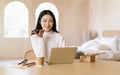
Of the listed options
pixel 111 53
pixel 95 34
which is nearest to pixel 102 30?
pixel 95 34

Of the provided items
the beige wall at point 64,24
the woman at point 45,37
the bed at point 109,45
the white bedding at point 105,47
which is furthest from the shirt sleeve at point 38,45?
the beige wall at point 64,24

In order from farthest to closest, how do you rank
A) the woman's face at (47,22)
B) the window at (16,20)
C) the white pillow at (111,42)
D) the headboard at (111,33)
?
the window at (16,20) < the headboard at (111,33) < the white pillow at (111,42) < the woman's face at (47,22)

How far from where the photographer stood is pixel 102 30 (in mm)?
7188

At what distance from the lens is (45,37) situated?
6.98 feet

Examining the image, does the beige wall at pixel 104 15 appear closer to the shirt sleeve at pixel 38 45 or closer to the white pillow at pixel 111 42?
the white pillow at pixel 111 42

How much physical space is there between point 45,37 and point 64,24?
18.6 feet

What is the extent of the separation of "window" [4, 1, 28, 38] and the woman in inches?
212

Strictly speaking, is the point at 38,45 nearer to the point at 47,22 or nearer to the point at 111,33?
the point at 47,22

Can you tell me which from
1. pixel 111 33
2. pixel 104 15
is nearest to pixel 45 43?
pixel 111 33

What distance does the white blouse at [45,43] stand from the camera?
199cm

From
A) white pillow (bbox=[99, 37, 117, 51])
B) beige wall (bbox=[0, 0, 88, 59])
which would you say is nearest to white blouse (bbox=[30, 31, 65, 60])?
white pillow (bbox=[99, 37, 117, 51])

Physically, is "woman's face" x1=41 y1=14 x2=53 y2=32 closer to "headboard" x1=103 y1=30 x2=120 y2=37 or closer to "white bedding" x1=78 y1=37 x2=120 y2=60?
"white bedding" x1=78 y1=37 x2=120 y2=60

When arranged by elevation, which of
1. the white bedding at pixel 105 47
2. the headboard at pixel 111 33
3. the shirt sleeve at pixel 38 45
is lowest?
the white bedding at pixel 105 47

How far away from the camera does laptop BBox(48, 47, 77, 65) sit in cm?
193
